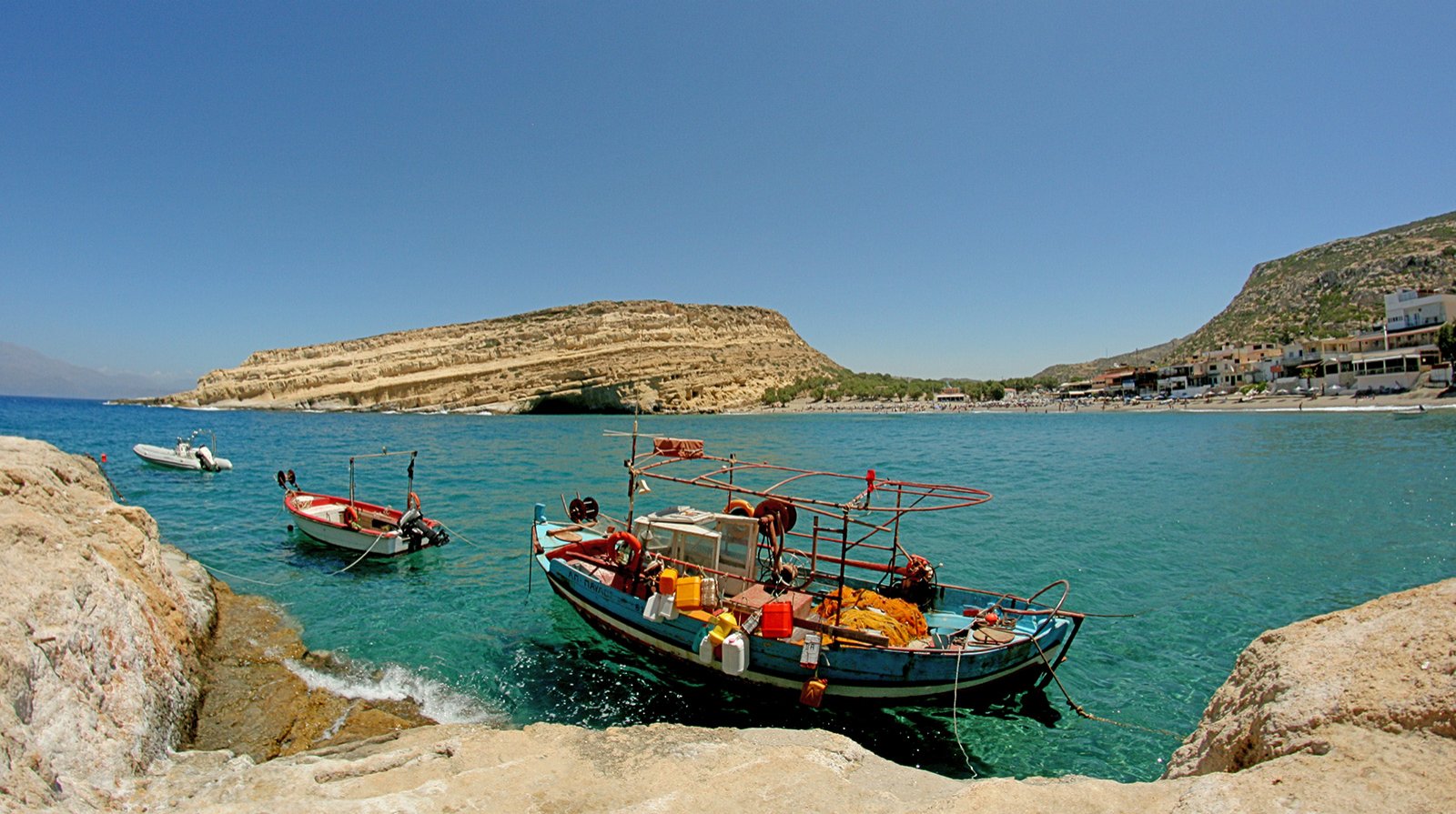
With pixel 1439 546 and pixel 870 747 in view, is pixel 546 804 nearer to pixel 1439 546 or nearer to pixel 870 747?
pixel 870 747

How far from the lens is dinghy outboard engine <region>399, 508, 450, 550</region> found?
17.4 m

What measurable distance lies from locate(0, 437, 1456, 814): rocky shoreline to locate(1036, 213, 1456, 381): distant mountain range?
130 m

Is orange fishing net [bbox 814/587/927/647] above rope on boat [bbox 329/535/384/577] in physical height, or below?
above

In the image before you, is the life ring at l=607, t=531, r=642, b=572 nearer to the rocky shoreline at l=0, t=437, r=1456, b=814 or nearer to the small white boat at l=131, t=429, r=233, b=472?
the rocky shoreline at l=0, t=437, r=1456, b=814

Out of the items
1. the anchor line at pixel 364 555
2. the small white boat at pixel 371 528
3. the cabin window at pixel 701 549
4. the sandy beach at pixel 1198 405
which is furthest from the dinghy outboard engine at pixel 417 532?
the sandy beach at pixel 1198 405

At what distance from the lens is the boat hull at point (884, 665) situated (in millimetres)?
9656

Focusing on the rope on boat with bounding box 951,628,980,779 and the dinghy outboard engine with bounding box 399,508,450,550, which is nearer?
the rope on boat with bounding box 951,628,980,779

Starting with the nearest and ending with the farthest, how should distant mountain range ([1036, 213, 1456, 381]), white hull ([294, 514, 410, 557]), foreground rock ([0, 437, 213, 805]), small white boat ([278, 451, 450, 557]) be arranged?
1. foreground rock ([0, 437, 213, 805])
2. white hull ([294, 514, 410, 557])
3. small white boat ([278, 451, 450, 557])
4. distant mountain range ([1036, 213, 1456, 381])

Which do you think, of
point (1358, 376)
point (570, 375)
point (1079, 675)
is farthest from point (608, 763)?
point (1358, 376)

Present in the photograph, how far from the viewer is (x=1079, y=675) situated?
1125cm

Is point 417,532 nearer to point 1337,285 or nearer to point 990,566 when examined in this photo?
point 990,566

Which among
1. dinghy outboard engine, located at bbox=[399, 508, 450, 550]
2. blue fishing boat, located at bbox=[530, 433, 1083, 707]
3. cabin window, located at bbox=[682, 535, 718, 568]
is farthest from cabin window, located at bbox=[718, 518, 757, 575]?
dinghy outboard engine, located at bbox=[399, 508, 450, 550]

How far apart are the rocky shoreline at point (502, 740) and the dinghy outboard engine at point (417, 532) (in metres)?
7.39

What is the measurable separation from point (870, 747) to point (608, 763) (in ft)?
15.4
